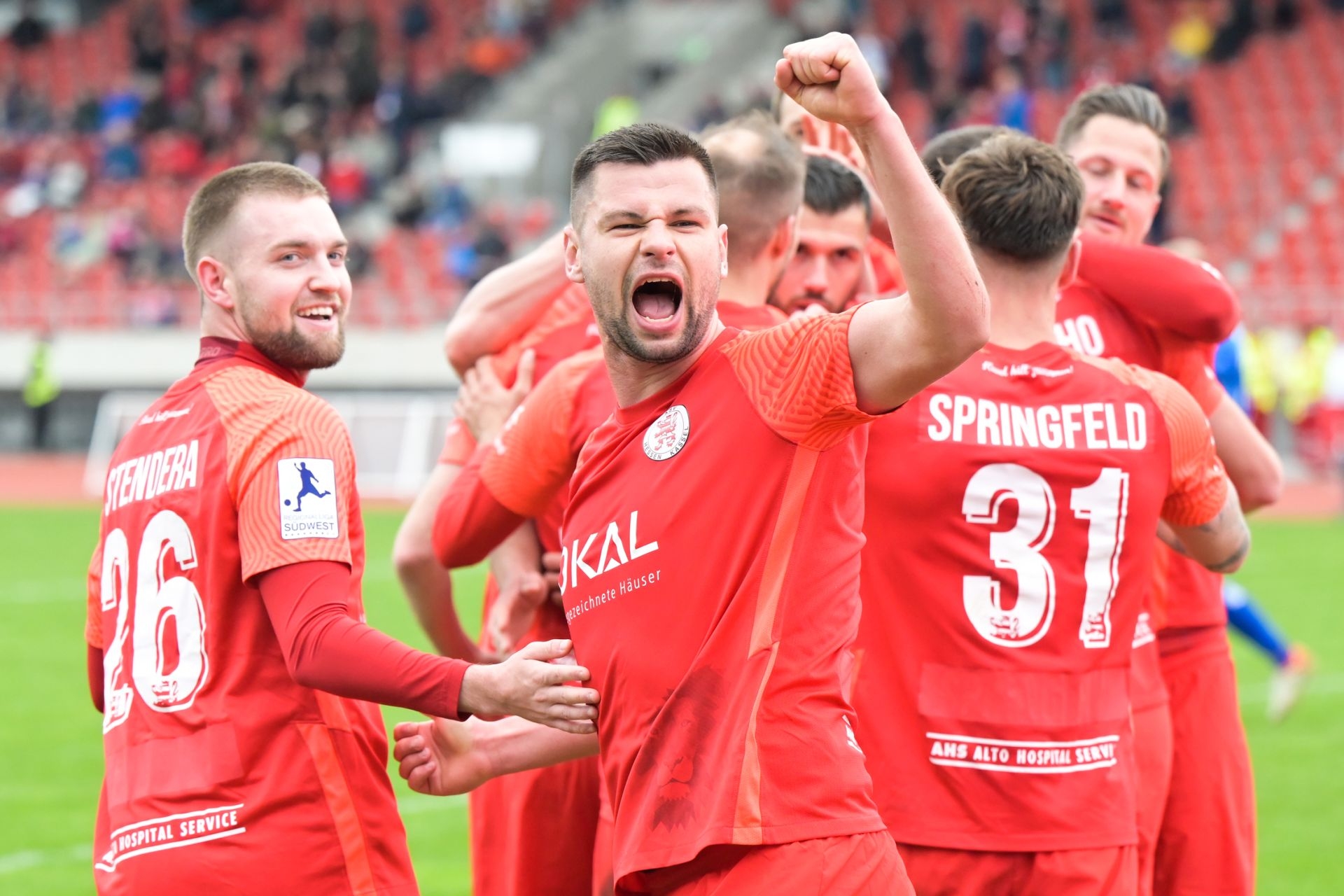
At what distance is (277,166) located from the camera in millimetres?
3639

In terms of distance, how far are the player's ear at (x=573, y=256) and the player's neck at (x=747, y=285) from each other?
632 millimetres

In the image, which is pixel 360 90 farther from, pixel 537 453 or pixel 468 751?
pixel 468 751

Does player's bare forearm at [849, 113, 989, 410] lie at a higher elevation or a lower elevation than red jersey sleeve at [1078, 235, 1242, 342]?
lower

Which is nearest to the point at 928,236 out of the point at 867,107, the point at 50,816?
the point at 867,107

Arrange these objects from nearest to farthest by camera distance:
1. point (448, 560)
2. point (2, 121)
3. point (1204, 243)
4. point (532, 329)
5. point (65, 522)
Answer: point (448, 560) → point (532, 329) → point (65, 522) → point (1204, 243) → point (2, 121)

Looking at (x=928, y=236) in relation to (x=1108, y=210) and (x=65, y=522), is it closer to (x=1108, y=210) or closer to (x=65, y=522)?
(x=1108, y=210)

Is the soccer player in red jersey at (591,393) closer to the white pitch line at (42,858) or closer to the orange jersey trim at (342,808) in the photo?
the orange jersey trim at (342,808)

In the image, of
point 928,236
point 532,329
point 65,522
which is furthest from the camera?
point 65,522

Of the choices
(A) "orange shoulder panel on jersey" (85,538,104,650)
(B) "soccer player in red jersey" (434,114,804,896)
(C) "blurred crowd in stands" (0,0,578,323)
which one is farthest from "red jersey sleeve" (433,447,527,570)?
(C) "blurred crowd in stands" (0,0,578,323)

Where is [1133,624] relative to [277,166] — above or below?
below

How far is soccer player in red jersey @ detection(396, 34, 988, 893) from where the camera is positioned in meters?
2.69

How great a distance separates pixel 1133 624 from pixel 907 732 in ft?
1.80

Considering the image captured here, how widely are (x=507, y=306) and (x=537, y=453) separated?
850 millimetres

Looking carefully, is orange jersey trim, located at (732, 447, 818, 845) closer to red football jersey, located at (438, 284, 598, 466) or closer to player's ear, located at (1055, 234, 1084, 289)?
player's ear, located at (1055, 234, 1084, 289)
